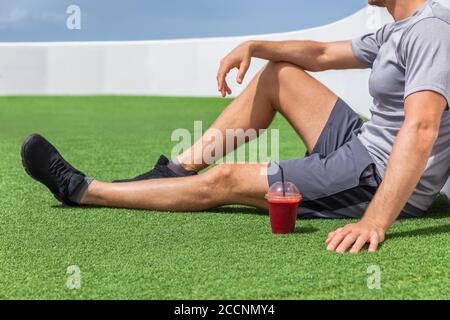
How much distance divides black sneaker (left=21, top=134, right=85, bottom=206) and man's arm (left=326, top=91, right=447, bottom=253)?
115 cm

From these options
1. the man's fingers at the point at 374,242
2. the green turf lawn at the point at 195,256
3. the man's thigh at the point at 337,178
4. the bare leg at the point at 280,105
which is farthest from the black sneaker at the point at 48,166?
the man's fingers at the point at 374,242

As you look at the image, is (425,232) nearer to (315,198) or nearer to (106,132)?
(315,198)

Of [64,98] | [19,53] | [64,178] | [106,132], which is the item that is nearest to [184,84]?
[64,98]

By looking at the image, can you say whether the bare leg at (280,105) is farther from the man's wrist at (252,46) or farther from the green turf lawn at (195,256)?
the green turf lawn at (195,256)

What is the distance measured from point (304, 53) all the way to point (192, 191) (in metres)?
0.72

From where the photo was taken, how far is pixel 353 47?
8.94ft

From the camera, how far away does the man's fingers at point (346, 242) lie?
203cm

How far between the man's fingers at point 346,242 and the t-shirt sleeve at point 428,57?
454 mm

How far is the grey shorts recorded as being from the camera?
93.5 inches

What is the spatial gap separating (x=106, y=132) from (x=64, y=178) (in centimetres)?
355

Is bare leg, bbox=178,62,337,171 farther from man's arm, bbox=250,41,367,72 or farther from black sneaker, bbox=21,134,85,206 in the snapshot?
black sneaker, bbox=21,134,85,206

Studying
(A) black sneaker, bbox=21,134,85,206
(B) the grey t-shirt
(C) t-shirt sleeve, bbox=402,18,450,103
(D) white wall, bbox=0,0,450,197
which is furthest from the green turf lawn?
(D) white wall, bbox=0,0,450,197

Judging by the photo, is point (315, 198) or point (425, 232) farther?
point (315, 198)

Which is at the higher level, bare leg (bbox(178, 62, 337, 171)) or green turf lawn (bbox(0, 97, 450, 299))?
bare leg (bbox(178, 62, 337, 171))
